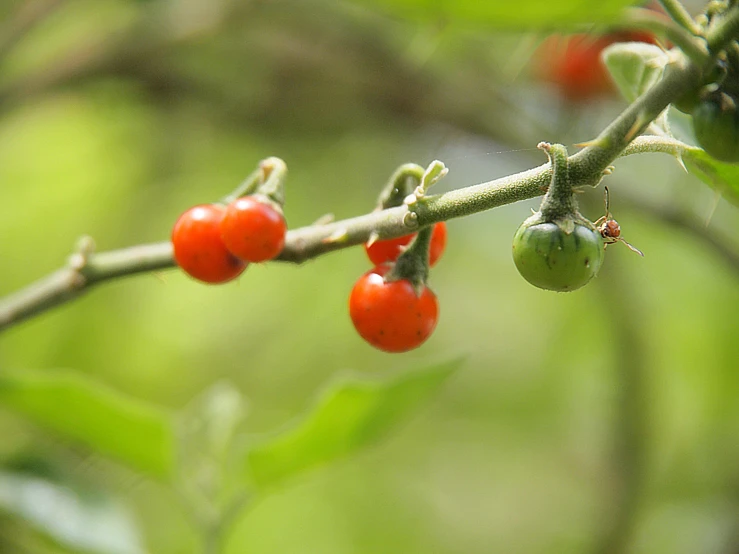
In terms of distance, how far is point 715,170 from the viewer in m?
1.22

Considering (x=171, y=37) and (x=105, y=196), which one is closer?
(x=171, y=37)

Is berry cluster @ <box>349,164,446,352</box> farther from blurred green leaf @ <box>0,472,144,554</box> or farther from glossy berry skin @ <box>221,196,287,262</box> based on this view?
blurred green leaf @ <box>0,472,144,554</box>

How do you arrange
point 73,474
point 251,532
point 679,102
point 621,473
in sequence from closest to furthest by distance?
1. point 679,102
2. point 73,474
3. point 621,473
4. point 251,532

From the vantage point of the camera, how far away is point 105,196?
486cm

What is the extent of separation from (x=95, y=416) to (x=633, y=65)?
1585 mm

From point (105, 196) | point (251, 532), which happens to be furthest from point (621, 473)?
point (105, 196)

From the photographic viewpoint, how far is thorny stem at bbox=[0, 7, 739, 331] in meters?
1.06

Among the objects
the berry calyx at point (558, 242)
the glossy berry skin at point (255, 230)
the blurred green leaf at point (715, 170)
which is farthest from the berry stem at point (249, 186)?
the blurred green leaf at point (715, 170)

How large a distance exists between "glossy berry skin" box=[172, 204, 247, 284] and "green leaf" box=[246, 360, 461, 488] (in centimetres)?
53

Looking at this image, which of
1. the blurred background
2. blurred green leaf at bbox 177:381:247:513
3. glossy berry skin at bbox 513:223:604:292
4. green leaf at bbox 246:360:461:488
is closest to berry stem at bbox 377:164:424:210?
glossy berry skin at bbox 513:223:604:292

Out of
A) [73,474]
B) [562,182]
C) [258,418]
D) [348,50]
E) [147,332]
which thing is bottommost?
[562,182]

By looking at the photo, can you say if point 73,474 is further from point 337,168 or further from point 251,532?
point 337,168

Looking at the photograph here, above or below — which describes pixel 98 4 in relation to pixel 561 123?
above

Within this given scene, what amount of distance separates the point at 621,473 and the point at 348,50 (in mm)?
2318
